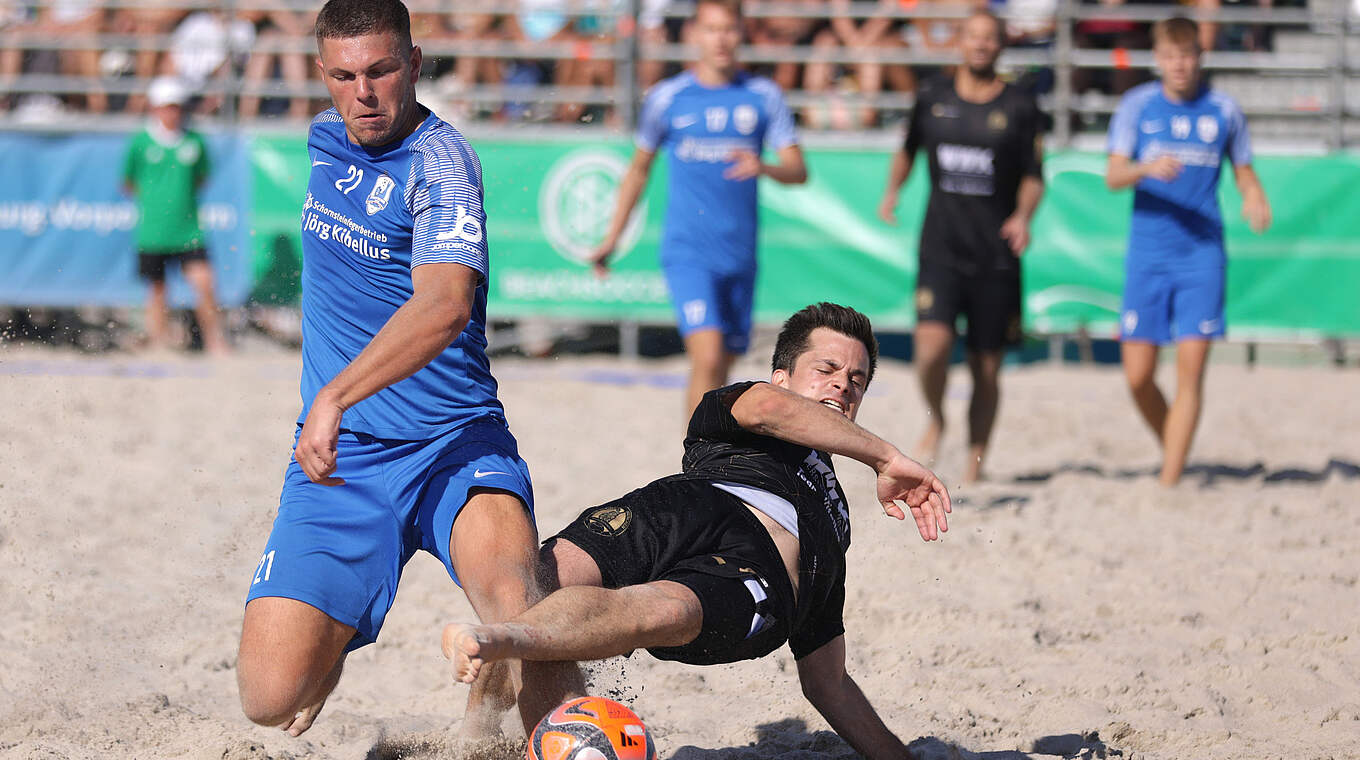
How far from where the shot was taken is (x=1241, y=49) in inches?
440

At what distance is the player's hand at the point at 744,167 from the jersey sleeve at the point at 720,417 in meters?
3.26

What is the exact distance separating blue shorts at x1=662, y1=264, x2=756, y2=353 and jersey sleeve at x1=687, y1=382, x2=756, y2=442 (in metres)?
3.16

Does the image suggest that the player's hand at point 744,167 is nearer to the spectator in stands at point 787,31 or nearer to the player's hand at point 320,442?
the player's hand at point 320,442

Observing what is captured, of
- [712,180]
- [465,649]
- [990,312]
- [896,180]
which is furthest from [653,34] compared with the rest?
[465,649]

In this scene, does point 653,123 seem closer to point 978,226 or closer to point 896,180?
point 896,180

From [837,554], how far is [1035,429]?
17.2 feet

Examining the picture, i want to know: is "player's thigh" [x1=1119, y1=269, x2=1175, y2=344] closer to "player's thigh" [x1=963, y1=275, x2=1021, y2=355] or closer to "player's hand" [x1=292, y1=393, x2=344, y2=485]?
"player's thigh" [x1=963, y1=275, x2=1021, y2=355]

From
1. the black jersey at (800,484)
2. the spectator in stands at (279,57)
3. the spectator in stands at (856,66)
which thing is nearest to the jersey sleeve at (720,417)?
the black jersey at (800,484)

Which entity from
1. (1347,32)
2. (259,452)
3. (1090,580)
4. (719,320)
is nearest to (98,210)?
(259,452)

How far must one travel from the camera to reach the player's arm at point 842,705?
3467 mm

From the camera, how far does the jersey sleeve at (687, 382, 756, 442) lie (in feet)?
11.0

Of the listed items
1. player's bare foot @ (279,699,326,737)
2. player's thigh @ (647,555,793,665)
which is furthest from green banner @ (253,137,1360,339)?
player's thigh @ (647,555,793,665)

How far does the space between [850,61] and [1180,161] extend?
465 cm

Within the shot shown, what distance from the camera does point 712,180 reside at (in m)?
6.93
